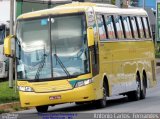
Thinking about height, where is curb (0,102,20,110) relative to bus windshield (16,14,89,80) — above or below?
below

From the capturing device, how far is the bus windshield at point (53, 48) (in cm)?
2088

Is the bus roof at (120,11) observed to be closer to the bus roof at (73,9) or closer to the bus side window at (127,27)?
the bus roof at (73,9)

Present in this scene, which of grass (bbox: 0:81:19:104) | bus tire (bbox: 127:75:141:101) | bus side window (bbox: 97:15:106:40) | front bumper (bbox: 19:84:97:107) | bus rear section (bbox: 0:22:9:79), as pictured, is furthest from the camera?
Result: bus rear section (bbox: 0:22:9:79)

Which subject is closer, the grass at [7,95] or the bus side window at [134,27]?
the grass at [7,95]

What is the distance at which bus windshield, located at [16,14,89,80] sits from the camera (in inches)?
822

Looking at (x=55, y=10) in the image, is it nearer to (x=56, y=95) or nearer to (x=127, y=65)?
(x=56, y=95)

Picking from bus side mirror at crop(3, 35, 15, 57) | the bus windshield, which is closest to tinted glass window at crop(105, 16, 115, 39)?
the bus windshield

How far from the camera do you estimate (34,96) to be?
20.8 meters

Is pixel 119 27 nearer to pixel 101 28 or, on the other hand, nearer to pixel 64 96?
pixel 101 28

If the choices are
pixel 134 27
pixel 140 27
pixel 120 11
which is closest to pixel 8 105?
pixel 120 11

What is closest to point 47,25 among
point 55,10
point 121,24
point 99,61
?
point 55,10

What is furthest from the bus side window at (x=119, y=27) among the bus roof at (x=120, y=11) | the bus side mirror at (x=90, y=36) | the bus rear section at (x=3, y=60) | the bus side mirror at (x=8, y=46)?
the bus rear section at (x=3, y=60)

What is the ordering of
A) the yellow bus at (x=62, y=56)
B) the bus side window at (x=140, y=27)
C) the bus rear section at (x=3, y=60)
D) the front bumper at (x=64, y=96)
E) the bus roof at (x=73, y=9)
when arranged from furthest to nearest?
→ the bus rear section at (x=3, y=60) < the bus side window at (x=140, y=27) < the bus roof at (x=73, y=9) < the yellow bus at (x=62, y=56) < the front bumper at (x=64, y=96)

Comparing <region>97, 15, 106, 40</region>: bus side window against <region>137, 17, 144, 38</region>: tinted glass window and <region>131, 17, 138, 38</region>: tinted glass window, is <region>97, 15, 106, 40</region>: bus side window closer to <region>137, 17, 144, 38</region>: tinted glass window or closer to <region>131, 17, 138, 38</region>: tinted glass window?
<region>131, 17, 138, 38</region>: tinted glass window
